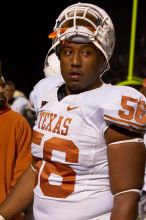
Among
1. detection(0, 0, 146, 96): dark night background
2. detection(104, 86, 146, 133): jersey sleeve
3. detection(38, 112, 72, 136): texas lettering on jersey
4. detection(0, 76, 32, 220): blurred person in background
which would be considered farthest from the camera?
detection(0, 0, 146, 96): dark night background

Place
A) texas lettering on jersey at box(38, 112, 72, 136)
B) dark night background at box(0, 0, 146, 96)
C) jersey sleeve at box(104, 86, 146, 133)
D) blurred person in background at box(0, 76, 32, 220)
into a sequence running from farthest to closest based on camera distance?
dark night background at box(0, 0, 146, 96) → blurred person in background at box(0, 76, 32, 220) → texas lettering on jersey at box(38, 112, 72, 136) → jersey sleeve at box(104, 86, 146, 133)

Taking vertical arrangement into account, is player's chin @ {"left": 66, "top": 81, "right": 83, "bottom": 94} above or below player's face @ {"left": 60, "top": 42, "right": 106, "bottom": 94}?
below

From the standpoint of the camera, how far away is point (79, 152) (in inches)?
90.7

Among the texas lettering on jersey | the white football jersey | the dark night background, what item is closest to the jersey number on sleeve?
the white football jersey

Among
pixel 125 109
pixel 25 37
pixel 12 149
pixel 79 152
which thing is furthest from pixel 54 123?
pixel 25 37

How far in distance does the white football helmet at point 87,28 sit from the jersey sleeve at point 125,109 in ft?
0.83

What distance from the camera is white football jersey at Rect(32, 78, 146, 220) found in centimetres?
223

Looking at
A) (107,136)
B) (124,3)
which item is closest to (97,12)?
(107,136)

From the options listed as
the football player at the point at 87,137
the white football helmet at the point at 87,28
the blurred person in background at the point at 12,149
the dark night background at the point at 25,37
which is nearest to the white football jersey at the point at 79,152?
the football player at the point at 87,137

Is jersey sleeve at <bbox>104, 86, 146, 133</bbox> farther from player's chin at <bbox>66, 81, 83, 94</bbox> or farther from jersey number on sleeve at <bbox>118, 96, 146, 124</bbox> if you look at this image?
player's chin at <bbox>66, 81, 83, 94</bbox>

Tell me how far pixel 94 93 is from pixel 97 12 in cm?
34

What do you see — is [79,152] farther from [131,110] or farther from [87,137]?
[131,110]

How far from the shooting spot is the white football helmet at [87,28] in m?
2.40

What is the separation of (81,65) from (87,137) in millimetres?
279
